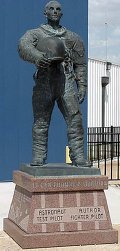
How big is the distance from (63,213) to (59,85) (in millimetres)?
1842

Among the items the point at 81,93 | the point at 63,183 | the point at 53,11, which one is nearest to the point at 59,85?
the point at 81,93

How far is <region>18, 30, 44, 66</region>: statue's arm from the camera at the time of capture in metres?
7.66

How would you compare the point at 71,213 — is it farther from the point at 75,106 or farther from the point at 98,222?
the point at 75,106

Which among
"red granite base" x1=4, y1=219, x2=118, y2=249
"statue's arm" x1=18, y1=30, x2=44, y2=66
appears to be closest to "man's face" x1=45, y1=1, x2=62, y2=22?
"statue's arm" x1=18, y1=30, x2=44, y2=66

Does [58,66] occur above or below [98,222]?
above

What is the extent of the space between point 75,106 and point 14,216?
1.85m

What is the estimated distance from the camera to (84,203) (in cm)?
788

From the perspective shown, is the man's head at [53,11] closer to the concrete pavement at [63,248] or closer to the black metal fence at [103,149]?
the concrete pavement at [63,248]

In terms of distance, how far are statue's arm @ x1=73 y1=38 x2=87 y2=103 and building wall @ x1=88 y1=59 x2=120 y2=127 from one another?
15701 millimetres

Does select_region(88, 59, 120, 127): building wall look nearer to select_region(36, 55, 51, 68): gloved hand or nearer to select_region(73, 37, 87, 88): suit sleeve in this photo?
select_region(73, 37, 87, 88): suit sleeve

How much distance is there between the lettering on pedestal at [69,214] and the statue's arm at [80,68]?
1.62 metres

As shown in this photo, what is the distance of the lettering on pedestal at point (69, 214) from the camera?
303 inches

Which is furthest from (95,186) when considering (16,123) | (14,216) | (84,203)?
(16,123)

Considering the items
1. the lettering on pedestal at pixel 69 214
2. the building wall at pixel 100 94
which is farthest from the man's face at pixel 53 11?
the building wall at pixel 100 94
